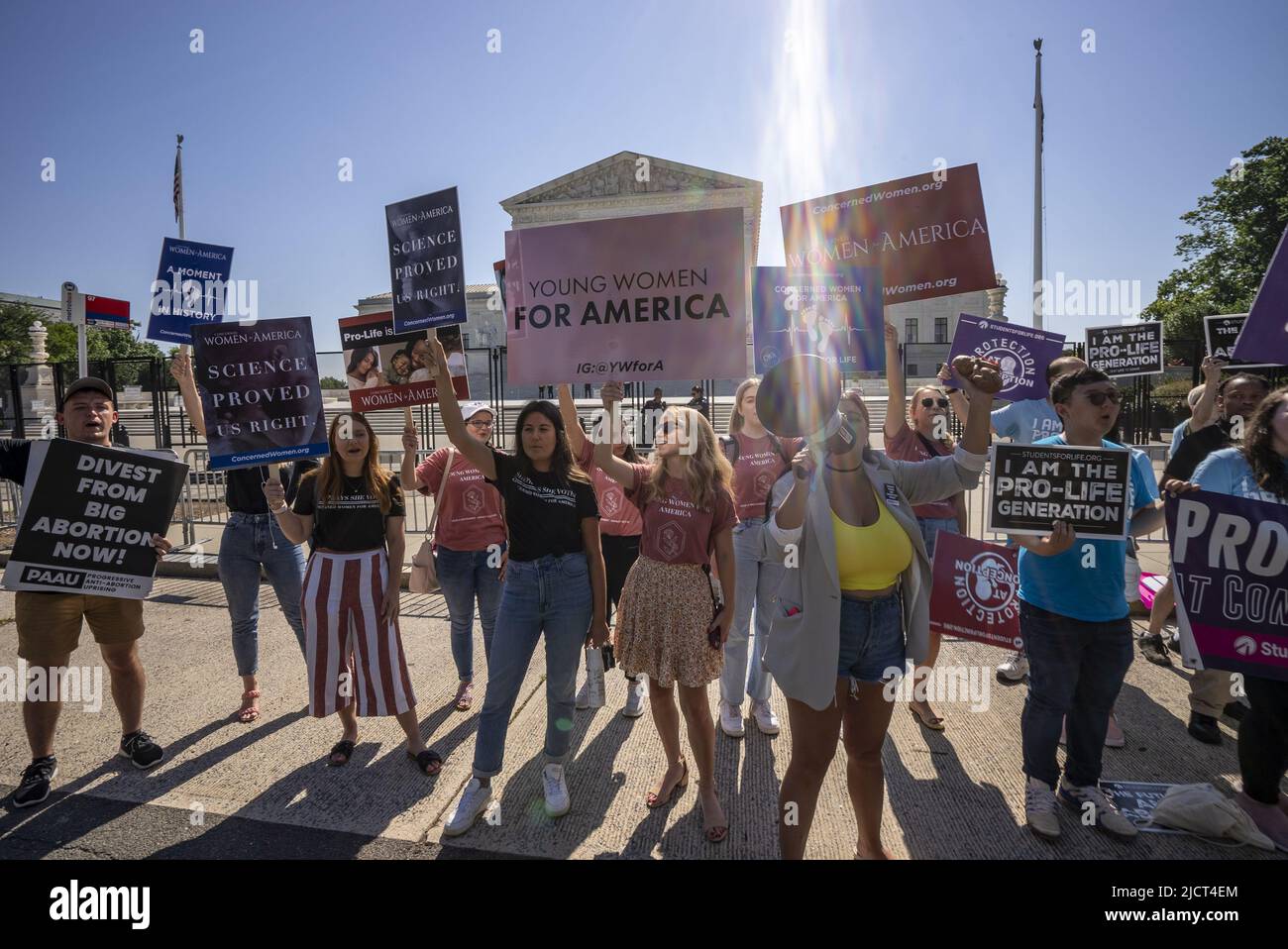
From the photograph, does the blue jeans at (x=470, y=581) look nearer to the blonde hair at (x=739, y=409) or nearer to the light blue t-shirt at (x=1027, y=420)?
the blonde hair at (x=739, y=409)

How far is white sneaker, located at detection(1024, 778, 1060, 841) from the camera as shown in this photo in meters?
2.95

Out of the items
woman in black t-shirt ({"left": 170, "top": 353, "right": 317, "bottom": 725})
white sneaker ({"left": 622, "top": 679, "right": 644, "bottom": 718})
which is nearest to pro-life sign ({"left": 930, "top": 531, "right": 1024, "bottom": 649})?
white sneaker ({"left": 622, "top": 679, "right": 644, "bottom": 718})

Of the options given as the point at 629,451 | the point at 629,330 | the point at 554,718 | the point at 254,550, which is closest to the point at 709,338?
the point at 629,330

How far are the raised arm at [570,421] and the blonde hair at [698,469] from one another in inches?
18.4

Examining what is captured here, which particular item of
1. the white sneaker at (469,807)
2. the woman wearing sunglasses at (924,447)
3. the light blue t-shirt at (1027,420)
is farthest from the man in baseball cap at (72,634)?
the light blue t-shirt at (1027,420)

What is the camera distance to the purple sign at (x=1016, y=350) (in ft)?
16.4

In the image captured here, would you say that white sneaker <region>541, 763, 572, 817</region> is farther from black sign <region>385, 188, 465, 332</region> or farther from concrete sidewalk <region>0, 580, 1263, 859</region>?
black sign <region>385, 188, 465, 332</region>

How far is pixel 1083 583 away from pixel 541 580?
2472 mm

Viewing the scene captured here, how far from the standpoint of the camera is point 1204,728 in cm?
384

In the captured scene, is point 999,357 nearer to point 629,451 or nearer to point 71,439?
point 629,451

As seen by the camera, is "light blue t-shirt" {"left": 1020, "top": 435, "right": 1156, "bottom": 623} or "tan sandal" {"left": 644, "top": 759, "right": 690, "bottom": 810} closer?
"light blue t-shirt" {"left": 1020, "top": 435, "right": 1156, "bottom": 623}

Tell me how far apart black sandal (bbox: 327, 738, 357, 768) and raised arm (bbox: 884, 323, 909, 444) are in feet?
11.8
